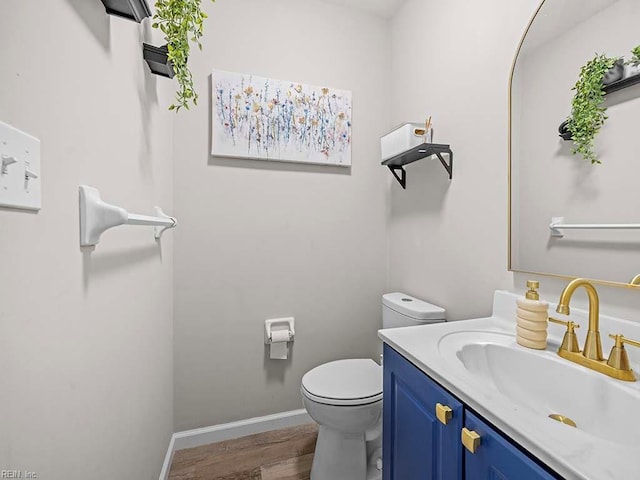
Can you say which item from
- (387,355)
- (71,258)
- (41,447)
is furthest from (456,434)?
(71,258)

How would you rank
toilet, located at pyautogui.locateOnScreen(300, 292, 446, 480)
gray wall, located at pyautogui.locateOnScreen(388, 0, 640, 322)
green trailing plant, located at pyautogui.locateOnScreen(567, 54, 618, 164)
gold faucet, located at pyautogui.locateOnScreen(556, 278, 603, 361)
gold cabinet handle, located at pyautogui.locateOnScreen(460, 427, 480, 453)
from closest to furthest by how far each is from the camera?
gold cabinet handle, located at pyautogui.locateOnScreen(460, 427, 480, 453), gold faucet, located at pyautogui.locateOnScreen(556, 278, 603, 361), green trailing plant, located at pyautogui.locateOnScreen(567, 54, 618, 164), gray wall, located at pyautogui.locateOnScreen(388, 0, 640, 322), toilet, located at pyautogui.locateOnScreen(300, 292, 446, 480)

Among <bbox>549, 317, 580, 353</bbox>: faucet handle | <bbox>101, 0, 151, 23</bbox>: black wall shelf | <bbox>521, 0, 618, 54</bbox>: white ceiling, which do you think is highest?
<bbox>521, 0, 618, 54</bbox>: white ceiling

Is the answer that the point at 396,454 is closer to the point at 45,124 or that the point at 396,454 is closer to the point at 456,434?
the point at 456,434

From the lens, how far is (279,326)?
5.84ft

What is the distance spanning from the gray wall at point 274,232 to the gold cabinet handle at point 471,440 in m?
1.25

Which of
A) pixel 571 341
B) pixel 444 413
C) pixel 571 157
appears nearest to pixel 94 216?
pixel 444 413

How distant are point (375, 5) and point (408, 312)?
191 centimetres

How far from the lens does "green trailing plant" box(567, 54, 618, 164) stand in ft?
2.87

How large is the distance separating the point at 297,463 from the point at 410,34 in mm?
2527

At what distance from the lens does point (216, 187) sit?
65.6 inches

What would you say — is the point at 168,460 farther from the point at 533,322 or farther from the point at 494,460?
the point at 533,322

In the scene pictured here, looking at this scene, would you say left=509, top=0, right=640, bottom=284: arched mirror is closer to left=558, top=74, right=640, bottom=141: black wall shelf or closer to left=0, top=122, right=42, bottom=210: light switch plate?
left=558, top=74, right=640, bottom=141: black wall shelf

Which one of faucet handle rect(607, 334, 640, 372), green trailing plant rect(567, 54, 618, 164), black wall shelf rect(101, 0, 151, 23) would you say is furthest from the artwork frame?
faucet handle rect(607, 334, 640, 372)

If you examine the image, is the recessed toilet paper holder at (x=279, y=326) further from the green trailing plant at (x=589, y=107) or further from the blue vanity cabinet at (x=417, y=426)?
the green trailing plant at (x=589, y=107)
